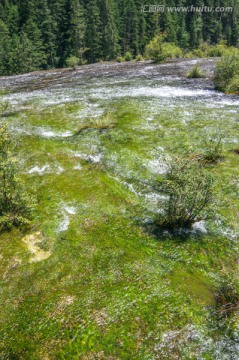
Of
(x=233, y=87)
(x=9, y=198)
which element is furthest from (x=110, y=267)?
(x=233, y=87)

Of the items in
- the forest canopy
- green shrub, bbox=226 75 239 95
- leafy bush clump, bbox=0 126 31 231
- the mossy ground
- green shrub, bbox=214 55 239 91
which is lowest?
the mossy ground

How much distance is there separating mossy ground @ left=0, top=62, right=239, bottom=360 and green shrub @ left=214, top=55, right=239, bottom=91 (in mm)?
11206

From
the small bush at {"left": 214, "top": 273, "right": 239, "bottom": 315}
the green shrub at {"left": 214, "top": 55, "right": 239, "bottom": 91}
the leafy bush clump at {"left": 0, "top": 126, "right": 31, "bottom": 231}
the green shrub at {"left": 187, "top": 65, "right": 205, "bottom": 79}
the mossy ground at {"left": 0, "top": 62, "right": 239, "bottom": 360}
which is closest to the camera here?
the mossy ground at {"left": 0, "top": 62, "right": 239, "bottom": 360}

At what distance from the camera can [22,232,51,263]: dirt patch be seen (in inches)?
309

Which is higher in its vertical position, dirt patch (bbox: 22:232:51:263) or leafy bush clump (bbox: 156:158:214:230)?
leafy bush clump (bbox: 156:158:214:230)

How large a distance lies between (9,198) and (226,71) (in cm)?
2009

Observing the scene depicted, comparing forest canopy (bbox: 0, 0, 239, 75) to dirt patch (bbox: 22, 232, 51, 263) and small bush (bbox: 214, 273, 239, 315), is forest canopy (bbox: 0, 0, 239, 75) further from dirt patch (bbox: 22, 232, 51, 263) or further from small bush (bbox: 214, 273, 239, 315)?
small bush (bbox: 214, 273, 239, 315)

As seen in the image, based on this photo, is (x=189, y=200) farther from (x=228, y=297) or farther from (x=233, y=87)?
(x=233, y=87)

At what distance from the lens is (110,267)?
24.7 feet

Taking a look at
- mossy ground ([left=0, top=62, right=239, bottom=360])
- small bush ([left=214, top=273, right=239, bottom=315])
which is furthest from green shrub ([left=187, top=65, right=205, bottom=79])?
small bush ([left=214, top=273, right=239, bottom=315])

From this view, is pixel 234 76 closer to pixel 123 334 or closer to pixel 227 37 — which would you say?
pixel 123 334

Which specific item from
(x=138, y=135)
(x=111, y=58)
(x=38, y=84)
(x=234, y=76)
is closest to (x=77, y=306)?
(x=138, y=135)

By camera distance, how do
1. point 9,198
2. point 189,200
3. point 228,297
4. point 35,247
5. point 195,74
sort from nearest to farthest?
point 228,297 < point 35,247 < point 189,200 < point 9,198 < point 195,74

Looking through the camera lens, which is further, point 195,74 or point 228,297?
point 195,74
